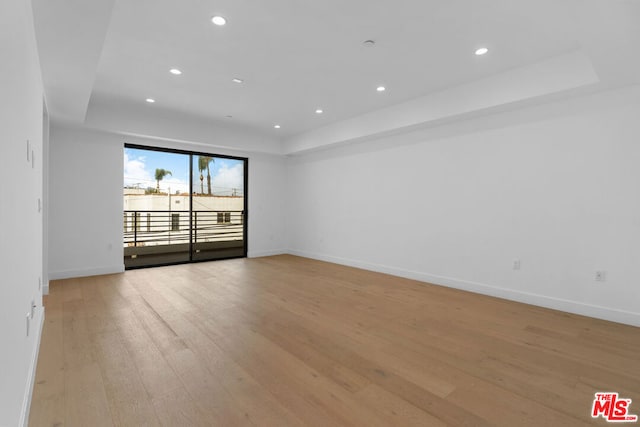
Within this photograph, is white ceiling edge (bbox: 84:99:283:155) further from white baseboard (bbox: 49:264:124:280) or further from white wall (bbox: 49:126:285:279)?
white baseboard (bbox: 49:264:124:280)

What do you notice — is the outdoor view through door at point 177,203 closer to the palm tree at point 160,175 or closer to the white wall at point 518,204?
the palm tree at point 160,175

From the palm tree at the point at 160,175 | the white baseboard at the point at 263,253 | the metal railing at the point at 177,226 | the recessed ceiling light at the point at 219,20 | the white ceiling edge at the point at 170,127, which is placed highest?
the recessed ceiling light at the point at 219,20

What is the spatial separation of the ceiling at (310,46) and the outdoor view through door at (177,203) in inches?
73.9

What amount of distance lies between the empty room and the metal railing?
0.92 feet

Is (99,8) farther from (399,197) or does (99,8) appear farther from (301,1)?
(399,197)

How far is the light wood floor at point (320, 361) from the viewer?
1692 millimetres

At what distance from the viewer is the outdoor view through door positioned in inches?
240

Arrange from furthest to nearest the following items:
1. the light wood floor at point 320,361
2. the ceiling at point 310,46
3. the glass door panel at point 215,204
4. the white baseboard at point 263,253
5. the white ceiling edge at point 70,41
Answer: the white baseboard at point 263,253 → the glass door panel at point 215,204 → the ceiling at point 310,46 → the white ceiling edge at point 70,41 → the light wood floor at point 320,361

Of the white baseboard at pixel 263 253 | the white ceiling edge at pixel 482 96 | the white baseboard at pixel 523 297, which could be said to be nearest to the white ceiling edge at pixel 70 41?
the white ceiling edge at pixel 482 96

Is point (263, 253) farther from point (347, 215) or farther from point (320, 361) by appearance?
point (320, 361)

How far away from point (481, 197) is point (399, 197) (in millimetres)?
1300

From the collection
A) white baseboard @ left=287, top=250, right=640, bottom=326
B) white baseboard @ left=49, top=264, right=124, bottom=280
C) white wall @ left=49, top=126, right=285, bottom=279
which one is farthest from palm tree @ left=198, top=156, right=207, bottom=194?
white baseboard @ left=287, top=250, right=640, bottom=326

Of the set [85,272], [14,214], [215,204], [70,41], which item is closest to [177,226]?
[215,204]

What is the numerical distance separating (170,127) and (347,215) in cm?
363
